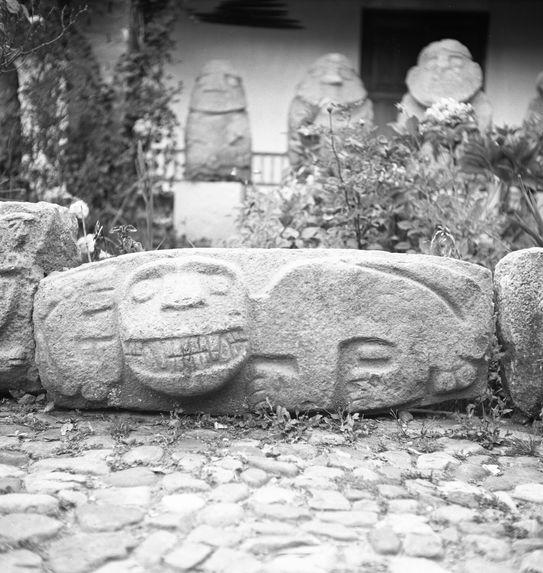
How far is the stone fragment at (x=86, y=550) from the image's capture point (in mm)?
1960

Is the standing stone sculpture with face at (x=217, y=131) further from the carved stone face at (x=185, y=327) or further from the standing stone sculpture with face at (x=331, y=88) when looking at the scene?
the carved stone face at (x=185, y=327)

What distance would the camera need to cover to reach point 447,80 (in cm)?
694

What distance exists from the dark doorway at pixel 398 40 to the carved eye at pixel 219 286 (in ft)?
18.5

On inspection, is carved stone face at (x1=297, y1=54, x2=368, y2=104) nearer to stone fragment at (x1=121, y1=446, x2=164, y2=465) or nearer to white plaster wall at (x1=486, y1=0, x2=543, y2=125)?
white plaster wall at (x1=486, y1=0, x2=543, y2=125)

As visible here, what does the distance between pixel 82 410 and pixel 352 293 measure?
1187 millimetres

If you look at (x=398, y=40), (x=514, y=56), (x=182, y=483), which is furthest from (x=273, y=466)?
(x=514, y=56)

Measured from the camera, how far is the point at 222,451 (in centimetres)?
277

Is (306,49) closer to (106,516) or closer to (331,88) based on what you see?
(331,88)

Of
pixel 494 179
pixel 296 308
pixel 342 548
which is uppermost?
pixel 494 179

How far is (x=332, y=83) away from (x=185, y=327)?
4.72m

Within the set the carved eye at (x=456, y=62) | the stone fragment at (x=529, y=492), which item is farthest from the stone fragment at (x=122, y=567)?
the carved eye at (x=456, y=62)

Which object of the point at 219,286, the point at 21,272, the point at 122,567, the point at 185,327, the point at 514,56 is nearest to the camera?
the point at 122,567

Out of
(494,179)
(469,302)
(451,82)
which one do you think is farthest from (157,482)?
(451,82)

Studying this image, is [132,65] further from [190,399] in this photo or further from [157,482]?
[157,482]
